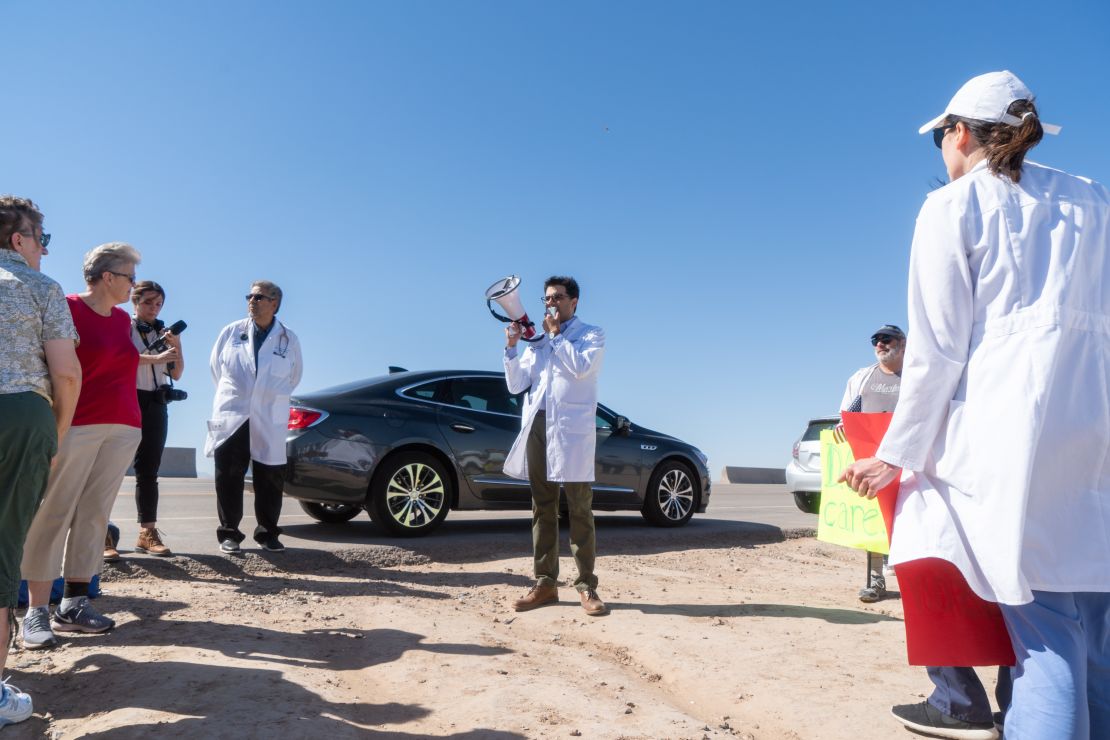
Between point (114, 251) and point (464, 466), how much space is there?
4.09 meters

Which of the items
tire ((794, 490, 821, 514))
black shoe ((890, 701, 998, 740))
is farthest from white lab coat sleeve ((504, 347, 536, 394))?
tire ((794, 490, 821, 514))

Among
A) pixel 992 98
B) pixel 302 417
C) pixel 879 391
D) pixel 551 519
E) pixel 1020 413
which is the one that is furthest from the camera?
pixel 302 417

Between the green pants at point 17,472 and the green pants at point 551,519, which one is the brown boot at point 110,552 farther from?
the green pants at point 17,472

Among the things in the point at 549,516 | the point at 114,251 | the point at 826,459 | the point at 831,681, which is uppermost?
the point at 114,251

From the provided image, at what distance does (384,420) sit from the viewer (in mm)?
7684

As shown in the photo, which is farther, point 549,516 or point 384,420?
point 384,420

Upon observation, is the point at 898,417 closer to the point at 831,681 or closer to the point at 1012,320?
the point at 1012,320

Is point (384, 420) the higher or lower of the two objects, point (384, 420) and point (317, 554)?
the higher

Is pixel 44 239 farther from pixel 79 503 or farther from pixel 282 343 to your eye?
pixel 282 343

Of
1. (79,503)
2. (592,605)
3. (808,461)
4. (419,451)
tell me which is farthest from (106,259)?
(808,461)

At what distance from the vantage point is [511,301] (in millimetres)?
5355

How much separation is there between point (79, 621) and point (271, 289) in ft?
10.3

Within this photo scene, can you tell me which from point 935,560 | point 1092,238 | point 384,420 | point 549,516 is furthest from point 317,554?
point 1092,238

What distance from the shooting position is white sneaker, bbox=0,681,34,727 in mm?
3025
